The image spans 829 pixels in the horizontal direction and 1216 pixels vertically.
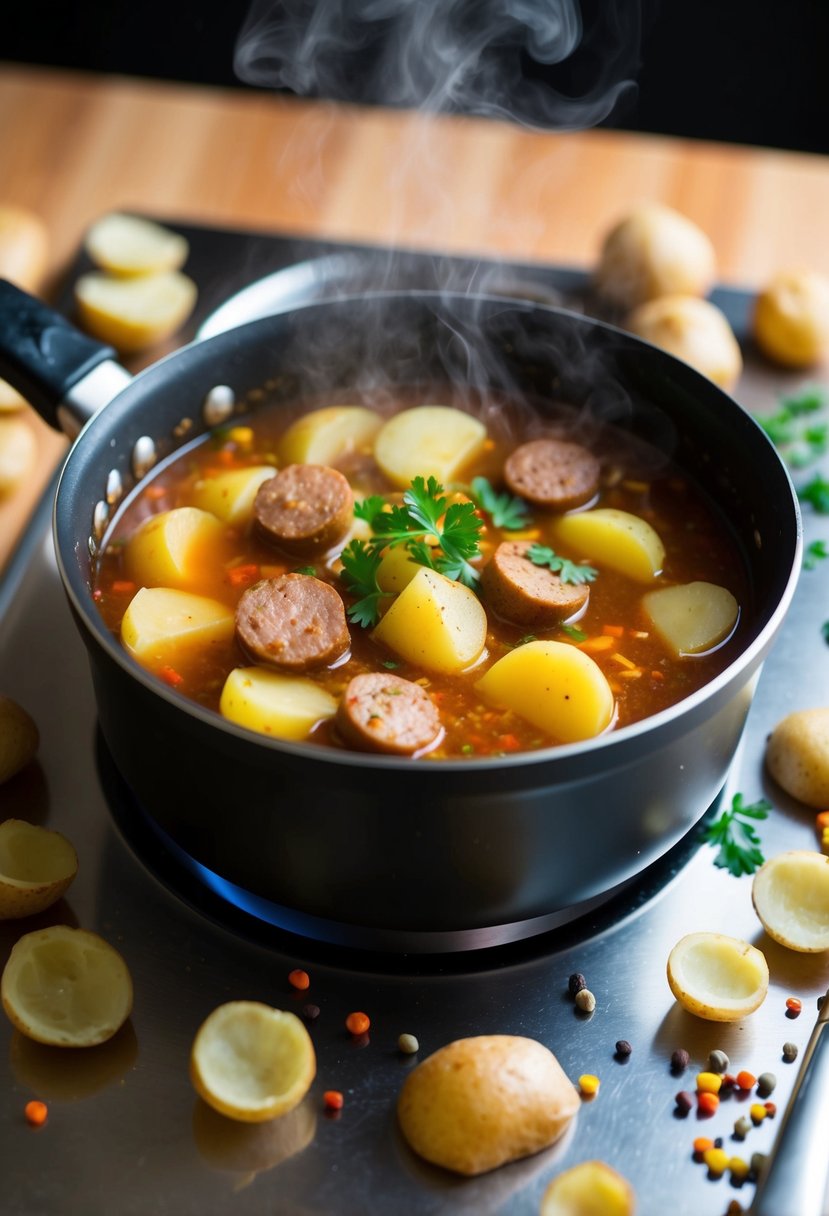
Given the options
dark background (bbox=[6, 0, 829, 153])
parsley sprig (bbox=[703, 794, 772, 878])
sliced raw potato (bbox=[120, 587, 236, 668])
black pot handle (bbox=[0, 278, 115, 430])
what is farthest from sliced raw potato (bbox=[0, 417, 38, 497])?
dark background (bbox=[6, 0, 829, 153])

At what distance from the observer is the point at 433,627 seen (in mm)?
1997

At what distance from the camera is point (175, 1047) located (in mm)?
1749

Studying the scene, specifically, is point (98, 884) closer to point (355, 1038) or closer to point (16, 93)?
point (355, 1038)

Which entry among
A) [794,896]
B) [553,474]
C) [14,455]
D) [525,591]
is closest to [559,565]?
[525,591]

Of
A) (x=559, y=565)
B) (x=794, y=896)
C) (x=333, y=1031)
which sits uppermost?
(x=559, y=565)

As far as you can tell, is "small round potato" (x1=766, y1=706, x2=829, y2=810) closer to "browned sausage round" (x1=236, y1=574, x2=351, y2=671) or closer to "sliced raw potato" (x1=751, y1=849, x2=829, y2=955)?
"sliced raw potato" (x1=751, y1=849, x2=829, y2=955)

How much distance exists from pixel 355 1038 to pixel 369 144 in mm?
2808

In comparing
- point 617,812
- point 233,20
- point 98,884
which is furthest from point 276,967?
point 233,20

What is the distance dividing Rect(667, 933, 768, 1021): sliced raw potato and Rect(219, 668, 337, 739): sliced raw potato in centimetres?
60

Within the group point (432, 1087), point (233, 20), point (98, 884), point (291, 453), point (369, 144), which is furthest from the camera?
point (233, 20)

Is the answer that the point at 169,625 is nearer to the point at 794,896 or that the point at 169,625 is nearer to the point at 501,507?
the point at 501,507

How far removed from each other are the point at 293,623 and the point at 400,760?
0.51 m

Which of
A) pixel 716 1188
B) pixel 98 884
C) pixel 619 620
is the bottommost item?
pixel 98 884

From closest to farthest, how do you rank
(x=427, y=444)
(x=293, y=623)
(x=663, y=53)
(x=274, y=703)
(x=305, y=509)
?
(x=274, y=703), (x=293, y=623), (x=305, y=509), (x=427, y=444), (x=663, y=53)
